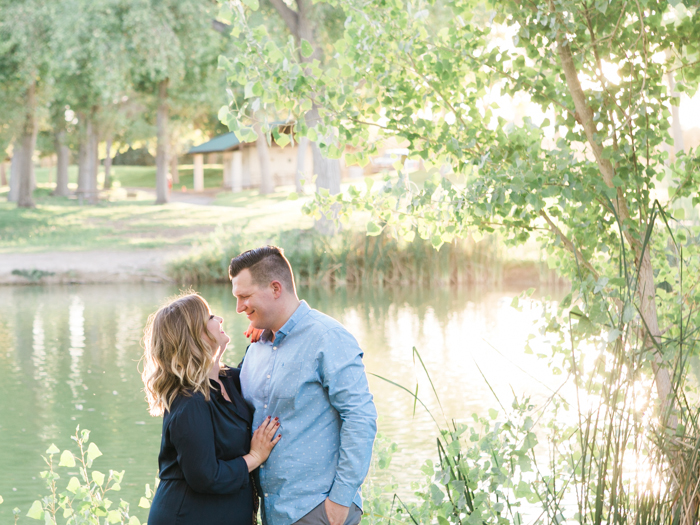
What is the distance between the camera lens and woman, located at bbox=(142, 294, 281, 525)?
2.58 metres

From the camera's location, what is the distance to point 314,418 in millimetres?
2691

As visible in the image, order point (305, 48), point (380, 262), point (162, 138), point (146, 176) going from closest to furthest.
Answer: point (305, 48), point (380, 262), point (162, 138), point (146, 176)

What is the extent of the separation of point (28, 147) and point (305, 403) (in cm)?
2868

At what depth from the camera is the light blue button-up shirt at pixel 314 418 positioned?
261cm

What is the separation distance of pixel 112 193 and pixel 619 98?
1505 inches

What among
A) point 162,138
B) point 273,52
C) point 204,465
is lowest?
point 204,465

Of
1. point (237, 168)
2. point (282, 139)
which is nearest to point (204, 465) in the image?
point (282, 139)

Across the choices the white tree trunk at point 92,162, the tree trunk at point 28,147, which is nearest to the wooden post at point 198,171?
the white tree trunk at point 92,162

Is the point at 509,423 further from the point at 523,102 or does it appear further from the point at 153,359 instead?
the point at 523,102

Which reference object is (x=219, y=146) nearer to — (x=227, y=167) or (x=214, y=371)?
(x=227, y=167)

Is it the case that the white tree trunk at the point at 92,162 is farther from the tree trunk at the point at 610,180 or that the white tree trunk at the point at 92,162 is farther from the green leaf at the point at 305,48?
the tree trunk at the point at 610,180

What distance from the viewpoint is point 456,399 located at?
328 inches

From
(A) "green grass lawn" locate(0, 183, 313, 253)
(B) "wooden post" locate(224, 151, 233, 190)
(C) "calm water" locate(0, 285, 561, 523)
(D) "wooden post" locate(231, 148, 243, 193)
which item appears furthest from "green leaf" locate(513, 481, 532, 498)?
(B) "wooden post" locate(224, 151, 233, 190)

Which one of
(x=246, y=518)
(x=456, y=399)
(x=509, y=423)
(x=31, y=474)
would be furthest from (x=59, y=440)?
(x=509, y=423)
